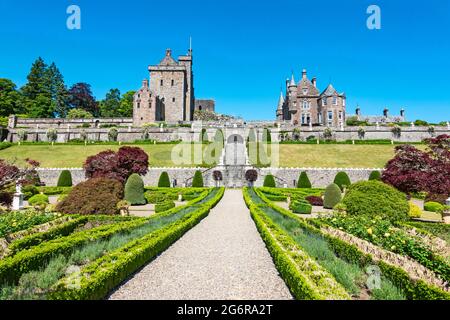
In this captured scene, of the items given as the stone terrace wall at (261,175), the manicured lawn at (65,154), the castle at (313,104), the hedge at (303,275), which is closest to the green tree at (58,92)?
the manicured lawn at (65,154)

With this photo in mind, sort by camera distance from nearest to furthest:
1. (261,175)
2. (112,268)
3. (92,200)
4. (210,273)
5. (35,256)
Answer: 1. (112,268)
2. (35,256)
3. (210,273)
4. (92,200)
5. (261,175)

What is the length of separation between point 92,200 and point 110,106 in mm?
81630

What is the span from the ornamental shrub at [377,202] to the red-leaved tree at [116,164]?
2052 centimetres

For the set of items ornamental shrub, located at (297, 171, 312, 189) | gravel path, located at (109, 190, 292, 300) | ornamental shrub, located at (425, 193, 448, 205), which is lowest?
gravel path, located at (109, 190, 292, 300)

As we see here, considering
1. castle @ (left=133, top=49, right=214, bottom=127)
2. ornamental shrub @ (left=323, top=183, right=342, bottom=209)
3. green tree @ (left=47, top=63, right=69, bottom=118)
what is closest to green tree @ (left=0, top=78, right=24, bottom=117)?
green tree @ (left=47, top=63, right=69, bottom=118)

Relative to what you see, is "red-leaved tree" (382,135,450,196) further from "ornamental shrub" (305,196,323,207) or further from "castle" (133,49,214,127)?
"castle" (133,49,214,127)

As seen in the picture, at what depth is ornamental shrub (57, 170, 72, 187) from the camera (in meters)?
35.9

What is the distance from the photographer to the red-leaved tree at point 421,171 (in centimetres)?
1862

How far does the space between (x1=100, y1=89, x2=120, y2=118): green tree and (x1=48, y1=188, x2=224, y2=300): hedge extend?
8674cm

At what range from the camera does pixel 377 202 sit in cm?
1414

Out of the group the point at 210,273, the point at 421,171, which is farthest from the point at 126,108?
the point at 210,273

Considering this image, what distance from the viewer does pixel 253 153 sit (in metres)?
49.2

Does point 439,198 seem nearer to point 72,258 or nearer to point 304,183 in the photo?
point 304,183
